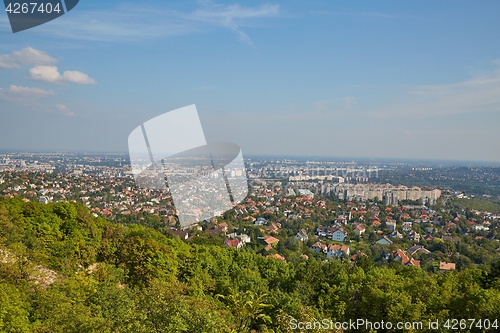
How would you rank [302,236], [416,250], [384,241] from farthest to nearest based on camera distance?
[302,236]
[384,241]
[416,250]

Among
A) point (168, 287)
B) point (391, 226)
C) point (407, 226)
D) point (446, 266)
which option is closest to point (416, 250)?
point (446, 266)

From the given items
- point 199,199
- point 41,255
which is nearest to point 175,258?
point 199,199

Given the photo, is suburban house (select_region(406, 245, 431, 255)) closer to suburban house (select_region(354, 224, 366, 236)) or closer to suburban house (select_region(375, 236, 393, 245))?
suburban house (select_region(375, 236, 393, 245))

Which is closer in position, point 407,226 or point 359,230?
point 359,230

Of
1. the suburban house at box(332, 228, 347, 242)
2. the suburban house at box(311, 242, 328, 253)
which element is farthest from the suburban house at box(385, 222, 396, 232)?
the suburban house at box(311, 242, 328, 253)

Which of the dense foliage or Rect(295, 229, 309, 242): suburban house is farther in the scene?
Rect(295, 229, 309, 242): suburban house

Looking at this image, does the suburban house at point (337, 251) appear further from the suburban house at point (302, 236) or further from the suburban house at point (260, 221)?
the suburban house at point (260, 221)

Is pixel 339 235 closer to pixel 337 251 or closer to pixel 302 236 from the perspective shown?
pixel 302 236

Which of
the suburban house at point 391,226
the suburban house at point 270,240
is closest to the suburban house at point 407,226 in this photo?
the suburban house at point 391,226
